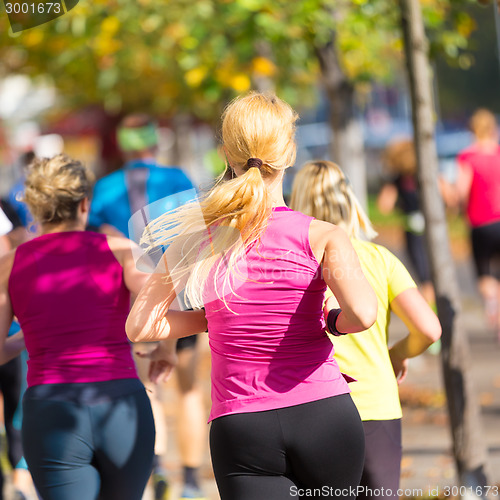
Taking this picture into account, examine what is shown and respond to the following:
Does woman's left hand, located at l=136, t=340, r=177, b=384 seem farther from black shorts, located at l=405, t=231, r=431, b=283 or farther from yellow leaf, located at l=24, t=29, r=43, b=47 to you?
black shorts, located at l=405, t=231, r=431, b=283

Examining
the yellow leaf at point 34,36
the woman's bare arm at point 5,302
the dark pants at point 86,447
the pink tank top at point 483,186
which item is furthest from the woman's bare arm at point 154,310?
the yellow leaf at point 34,36

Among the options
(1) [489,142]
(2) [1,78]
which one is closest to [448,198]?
(1) [489,142]

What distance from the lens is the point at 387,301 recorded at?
3.13m

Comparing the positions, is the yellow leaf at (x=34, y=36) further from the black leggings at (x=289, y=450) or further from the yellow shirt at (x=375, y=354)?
the black leggings at (x=289, y=450)

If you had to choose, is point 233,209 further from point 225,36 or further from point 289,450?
point 225,36

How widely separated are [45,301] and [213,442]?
0.89 m

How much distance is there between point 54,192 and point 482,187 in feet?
17.9

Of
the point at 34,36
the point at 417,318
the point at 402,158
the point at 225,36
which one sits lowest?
the point at 417,318

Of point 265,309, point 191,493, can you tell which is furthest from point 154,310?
point 191,493

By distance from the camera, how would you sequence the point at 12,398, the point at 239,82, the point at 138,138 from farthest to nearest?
the point at 239,82 → the point at 138,138 → the point at 12,398

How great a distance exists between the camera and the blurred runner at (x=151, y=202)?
4.78 metres

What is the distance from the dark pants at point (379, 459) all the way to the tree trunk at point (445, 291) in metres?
1.22

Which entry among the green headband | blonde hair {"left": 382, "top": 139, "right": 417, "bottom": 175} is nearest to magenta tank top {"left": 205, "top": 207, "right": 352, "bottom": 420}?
the green headband

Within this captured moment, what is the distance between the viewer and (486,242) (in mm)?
7871
